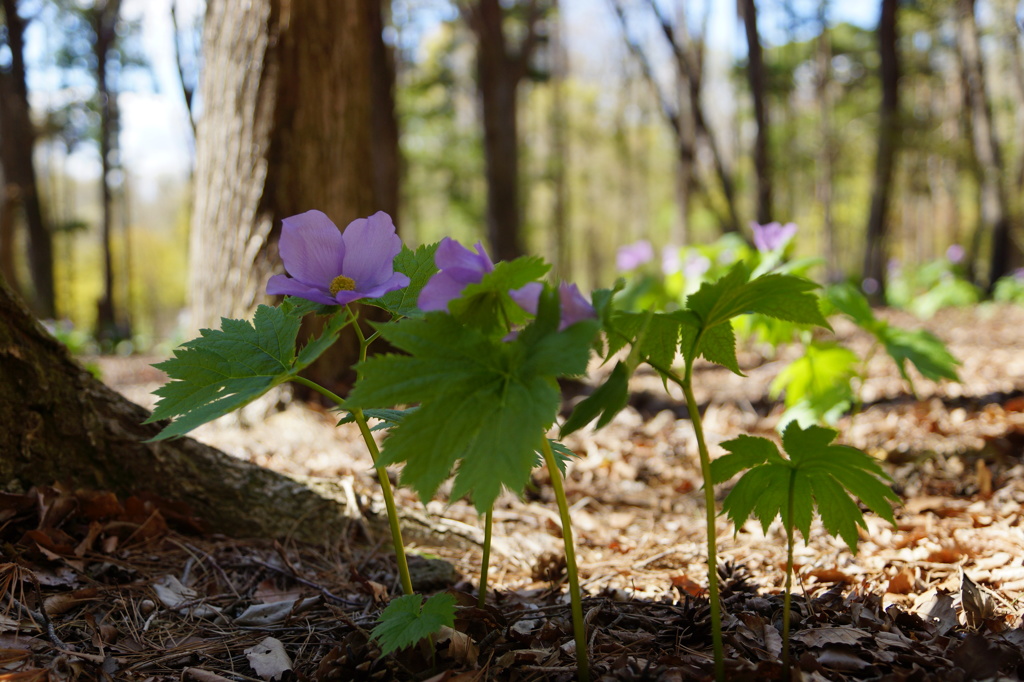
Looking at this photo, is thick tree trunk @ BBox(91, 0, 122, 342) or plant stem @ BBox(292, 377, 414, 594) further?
thick tree trunk @ BBox(91, 0, 122, 342)

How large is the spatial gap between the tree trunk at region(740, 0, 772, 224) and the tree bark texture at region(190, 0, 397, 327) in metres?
4.16

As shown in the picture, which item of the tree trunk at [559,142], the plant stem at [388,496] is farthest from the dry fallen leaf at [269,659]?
the tree trunk at [559,142]

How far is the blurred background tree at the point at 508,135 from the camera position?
9.59 ft

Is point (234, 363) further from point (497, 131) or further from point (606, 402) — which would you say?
point (497, 131)

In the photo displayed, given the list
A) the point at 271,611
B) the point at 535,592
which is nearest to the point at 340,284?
the point at 271,611

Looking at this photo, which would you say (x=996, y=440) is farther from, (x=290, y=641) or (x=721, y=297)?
(x=290, y=641)

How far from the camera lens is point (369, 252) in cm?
105

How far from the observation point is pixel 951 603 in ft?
4.49

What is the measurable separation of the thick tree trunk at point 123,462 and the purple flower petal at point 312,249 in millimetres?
985

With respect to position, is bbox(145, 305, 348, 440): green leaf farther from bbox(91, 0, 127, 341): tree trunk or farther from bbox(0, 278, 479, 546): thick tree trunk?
bbox(91, 0, 127, 341): tree trunk

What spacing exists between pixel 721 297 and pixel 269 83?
2.51 metres

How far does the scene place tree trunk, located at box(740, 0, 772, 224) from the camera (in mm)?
5945

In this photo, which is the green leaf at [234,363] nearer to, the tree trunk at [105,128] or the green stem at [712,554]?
the green stem at [712,554]

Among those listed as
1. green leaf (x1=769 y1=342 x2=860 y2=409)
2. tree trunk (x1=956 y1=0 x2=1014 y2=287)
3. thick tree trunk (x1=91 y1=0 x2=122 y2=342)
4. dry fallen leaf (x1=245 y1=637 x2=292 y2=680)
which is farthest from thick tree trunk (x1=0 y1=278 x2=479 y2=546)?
thick tree trunk (x1=91 y1=0 x2=122 y2=342)
